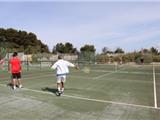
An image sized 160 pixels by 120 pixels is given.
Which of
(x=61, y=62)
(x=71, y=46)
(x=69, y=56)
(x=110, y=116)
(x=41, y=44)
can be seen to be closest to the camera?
(x=110, y=116)

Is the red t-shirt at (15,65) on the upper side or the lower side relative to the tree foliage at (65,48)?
lower

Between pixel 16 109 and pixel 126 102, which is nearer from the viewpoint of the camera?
pixel 16 109

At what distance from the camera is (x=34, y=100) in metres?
7.51

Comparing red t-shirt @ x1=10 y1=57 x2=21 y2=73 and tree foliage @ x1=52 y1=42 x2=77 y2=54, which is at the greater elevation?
tree foliage @ x1=52 y1=42 x2=77 y2=54

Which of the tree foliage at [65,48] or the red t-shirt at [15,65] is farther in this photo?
the tree foliage at [65,48]

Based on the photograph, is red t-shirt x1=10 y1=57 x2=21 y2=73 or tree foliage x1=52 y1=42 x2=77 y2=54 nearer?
red t-shirt x1=10 y1=57 x2=21 y2=73

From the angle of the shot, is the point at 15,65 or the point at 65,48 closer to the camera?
the point at 15,65

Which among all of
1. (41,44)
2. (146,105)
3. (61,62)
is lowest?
(146,105)

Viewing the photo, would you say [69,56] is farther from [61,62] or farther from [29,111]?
[29,111]

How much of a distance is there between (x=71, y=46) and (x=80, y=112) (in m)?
72.9

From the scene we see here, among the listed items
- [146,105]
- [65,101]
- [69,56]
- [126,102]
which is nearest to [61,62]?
[65,101]

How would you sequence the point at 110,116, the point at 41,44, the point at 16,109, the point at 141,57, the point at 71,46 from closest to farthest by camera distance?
the point at 110,116, the point at 16,109, the point at 141,57, the point at 41,44, the point at 71,46

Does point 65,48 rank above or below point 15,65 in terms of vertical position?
above

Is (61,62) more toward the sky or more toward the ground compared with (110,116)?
more toward the sky
